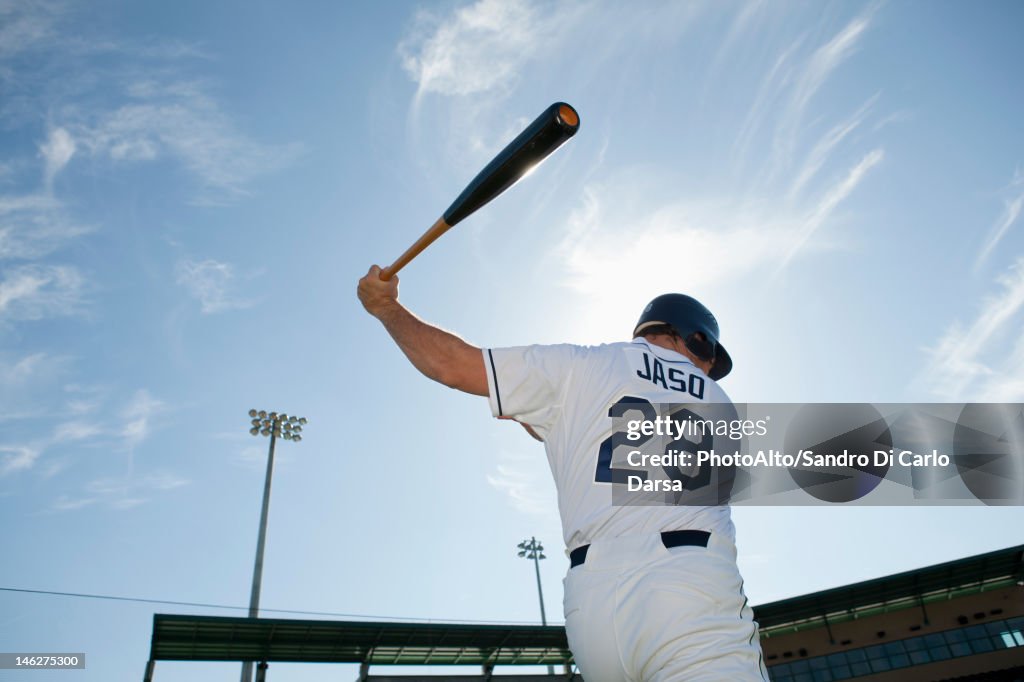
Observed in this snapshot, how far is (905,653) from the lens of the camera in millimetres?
29312

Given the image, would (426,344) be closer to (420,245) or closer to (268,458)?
(420,245)

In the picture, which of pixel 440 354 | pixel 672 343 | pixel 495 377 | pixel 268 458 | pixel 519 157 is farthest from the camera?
pixel 268 458

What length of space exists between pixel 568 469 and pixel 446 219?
1.39 meters

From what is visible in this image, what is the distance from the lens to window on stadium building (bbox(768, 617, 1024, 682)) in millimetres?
28547

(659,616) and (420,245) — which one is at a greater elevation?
(420,245)

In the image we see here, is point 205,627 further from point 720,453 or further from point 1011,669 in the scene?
point 1011,669

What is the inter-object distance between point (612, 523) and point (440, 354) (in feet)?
3.35

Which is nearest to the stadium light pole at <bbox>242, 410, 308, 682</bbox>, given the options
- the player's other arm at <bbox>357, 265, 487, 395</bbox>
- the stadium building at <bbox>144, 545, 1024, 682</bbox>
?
the stadium building at <bbox>144, 545, 1024, 682</bbox>

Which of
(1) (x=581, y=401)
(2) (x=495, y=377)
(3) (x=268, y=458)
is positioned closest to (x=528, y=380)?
(2) (x=495, y=377)

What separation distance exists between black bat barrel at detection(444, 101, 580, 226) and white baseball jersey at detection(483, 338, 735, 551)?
86cm

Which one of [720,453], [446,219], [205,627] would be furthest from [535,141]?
[205,627]

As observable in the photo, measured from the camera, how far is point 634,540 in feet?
7.47

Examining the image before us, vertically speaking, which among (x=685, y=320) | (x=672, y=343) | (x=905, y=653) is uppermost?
(x=905, y=653)

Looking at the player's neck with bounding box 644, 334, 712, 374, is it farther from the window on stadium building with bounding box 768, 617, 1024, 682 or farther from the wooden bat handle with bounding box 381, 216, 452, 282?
the window on stadium building with bounding box 768, 617, 1024, 682
